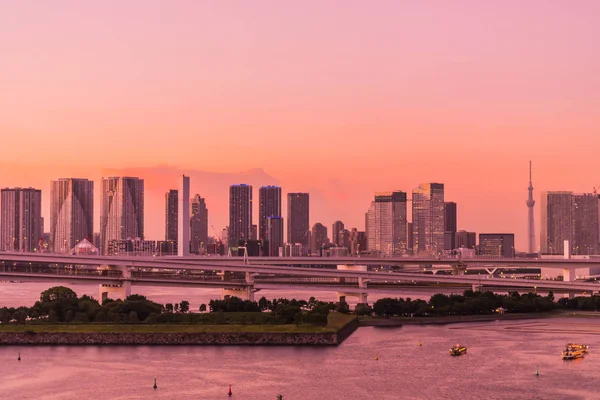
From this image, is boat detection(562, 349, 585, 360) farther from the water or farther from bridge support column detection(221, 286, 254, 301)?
bridge support column detection(221, 286, 254, 301)

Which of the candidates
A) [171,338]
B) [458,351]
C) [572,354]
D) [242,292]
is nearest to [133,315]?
[171,338]

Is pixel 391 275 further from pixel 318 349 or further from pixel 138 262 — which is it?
pixel 318 349

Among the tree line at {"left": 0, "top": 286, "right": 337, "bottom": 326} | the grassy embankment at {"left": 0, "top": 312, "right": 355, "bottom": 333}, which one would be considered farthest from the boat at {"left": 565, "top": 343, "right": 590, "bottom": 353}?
the tree line at {"left": 0, "top": 286, "right": 337, "bottom": 326}

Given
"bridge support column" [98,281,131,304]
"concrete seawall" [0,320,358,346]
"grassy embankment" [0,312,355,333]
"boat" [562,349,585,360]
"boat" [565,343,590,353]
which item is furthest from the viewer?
"bridge support column" [98,281,131,304]

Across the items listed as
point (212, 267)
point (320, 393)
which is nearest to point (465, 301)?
point (212, 267)

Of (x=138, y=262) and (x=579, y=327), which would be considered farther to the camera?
(x=138, y=262)

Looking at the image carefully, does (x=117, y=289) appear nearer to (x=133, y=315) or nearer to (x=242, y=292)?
(x=242, y=292)

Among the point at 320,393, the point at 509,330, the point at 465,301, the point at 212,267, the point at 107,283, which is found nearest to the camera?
the point at 320,393

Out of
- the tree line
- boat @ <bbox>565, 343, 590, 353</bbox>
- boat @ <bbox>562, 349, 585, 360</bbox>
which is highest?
the tree line

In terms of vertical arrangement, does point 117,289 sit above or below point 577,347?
above
